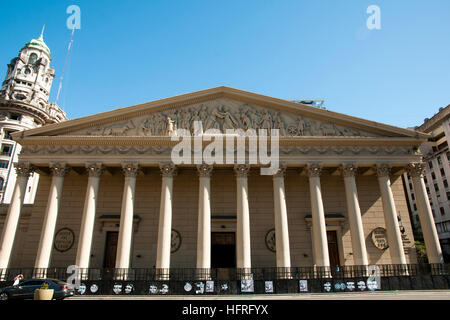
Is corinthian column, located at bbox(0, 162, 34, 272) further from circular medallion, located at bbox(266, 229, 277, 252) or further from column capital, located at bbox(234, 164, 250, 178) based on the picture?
circular medallion, located at bbox(266, 229, 277, 252)

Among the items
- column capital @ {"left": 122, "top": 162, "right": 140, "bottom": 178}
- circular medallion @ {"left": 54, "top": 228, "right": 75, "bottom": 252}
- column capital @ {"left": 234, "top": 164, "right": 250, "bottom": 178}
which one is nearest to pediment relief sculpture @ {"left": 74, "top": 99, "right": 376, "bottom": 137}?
column capital @ {"left": 122, "top": 162, "right": 140, "bottom": 178}

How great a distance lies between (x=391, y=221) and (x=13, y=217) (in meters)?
26.9

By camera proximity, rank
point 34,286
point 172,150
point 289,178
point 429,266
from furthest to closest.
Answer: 1. point 289,178
2. point 172,150
3. point 429,266
4. point 34,286

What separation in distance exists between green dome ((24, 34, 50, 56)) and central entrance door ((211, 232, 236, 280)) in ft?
226

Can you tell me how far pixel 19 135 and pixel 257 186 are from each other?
1907cm

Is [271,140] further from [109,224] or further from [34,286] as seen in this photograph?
[34,286]

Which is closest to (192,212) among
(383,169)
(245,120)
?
(245,120)

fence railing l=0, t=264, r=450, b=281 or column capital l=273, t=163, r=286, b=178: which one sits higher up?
column capital l=273, t=163, r=286, b=178

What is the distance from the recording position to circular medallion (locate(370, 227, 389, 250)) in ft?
73.9

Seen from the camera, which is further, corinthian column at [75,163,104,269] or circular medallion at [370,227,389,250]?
circular medallion at [370,227,389,250]

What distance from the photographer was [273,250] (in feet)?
73.4

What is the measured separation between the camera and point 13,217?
20.3 meters

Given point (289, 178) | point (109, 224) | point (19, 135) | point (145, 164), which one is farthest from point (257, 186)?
point (19, 135)

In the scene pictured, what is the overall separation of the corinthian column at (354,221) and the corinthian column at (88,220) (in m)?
18.2
